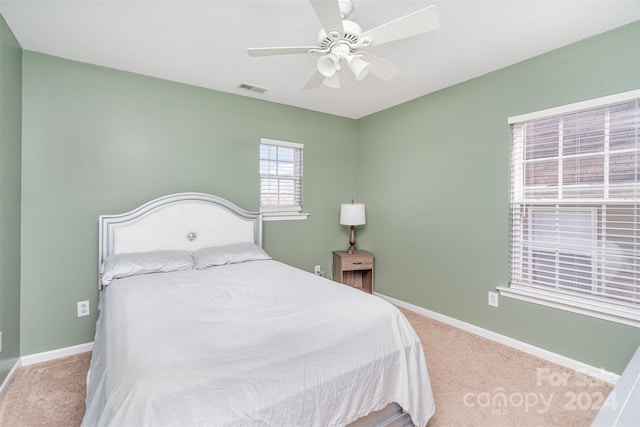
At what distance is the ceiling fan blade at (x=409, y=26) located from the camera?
145cm

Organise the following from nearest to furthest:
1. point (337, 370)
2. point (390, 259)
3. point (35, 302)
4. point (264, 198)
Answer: point (337, 370) < point (35, 302) < point (264, 198) < point (390, 259)

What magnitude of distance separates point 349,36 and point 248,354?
1.72m

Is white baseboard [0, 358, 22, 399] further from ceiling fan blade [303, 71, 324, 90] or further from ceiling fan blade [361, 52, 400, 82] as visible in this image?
ceiling fan blade [361, 52, 400, 82]

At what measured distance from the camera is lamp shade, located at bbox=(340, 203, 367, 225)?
12.9 feet

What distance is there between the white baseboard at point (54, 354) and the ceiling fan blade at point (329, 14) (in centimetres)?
316

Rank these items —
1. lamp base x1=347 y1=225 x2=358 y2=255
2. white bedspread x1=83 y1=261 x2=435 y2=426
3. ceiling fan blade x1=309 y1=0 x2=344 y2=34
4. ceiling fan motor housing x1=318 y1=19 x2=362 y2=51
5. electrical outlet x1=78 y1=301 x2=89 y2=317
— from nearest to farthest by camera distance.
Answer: white bedspread x1=83 y1=261 x2=435 y2=426, ceiling fan blade x1=309 y1=0 x2=344 y2=34, ceiling fan motor housing x1=318 y1=19 x2=362 y2=51, electrical outlet x1=78 y1=301 x2=89 y2=317, lamp base x1=347 y1=225 x2=358 y2=255

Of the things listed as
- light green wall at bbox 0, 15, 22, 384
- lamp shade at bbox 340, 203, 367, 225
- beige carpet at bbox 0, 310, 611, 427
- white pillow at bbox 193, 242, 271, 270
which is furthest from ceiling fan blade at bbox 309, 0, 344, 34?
lamp shade at bbox 340, 203, 367, 225

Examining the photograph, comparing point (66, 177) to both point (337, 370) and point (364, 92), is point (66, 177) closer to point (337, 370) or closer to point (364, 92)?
point (337, 370)

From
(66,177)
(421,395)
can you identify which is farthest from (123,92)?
(421,395)

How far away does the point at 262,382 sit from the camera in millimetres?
1176

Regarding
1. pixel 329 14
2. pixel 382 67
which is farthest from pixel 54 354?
pixel 382 67

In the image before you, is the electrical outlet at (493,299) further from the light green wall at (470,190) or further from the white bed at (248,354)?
the white bed at (248,354)

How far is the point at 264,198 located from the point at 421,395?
8.72ft

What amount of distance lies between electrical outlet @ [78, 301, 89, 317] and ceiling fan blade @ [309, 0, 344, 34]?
2.95 m
